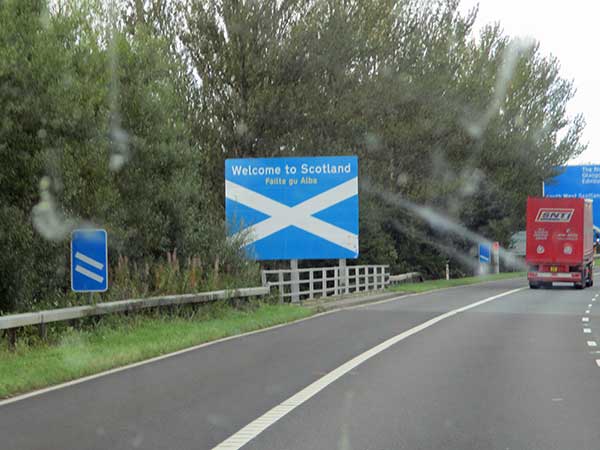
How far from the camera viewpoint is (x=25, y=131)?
771 inches

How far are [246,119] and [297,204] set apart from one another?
7879mm

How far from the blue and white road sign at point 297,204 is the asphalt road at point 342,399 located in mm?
12652

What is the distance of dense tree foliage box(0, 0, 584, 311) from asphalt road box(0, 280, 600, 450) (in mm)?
4989

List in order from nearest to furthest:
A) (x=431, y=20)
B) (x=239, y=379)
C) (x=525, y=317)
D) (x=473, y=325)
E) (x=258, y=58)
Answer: (x=239, y=379)
(x=473, y=325)
(x=525, y=317)
(x=258, y=58)
(x=431, y=20)

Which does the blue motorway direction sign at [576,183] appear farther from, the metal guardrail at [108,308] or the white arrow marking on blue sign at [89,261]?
the white arrow marking on blue sign at [89,261]

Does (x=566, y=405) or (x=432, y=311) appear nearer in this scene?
(x=566, y=405)

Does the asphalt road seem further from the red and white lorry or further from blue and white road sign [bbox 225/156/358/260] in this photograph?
the red and white lorry

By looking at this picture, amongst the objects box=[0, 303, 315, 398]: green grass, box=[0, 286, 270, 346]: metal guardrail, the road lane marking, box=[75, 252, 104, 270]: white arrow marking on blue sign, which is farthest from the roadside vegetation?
the road lane marking

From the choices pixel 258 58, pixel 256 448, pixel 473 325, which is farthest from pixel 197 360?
pixel 258 58

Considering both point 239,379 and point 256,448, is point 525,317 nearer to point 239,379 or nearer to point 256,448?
point 239,379

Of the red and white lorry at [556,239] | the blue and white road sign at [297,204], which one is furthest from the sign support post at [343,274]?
the red and white lorry at [556,239]

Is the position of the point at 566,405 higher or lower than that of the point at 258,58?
lower

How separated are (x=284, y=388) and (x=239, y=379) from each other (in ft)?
3.23

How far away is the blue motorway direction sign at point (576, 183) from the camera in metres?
69.4
